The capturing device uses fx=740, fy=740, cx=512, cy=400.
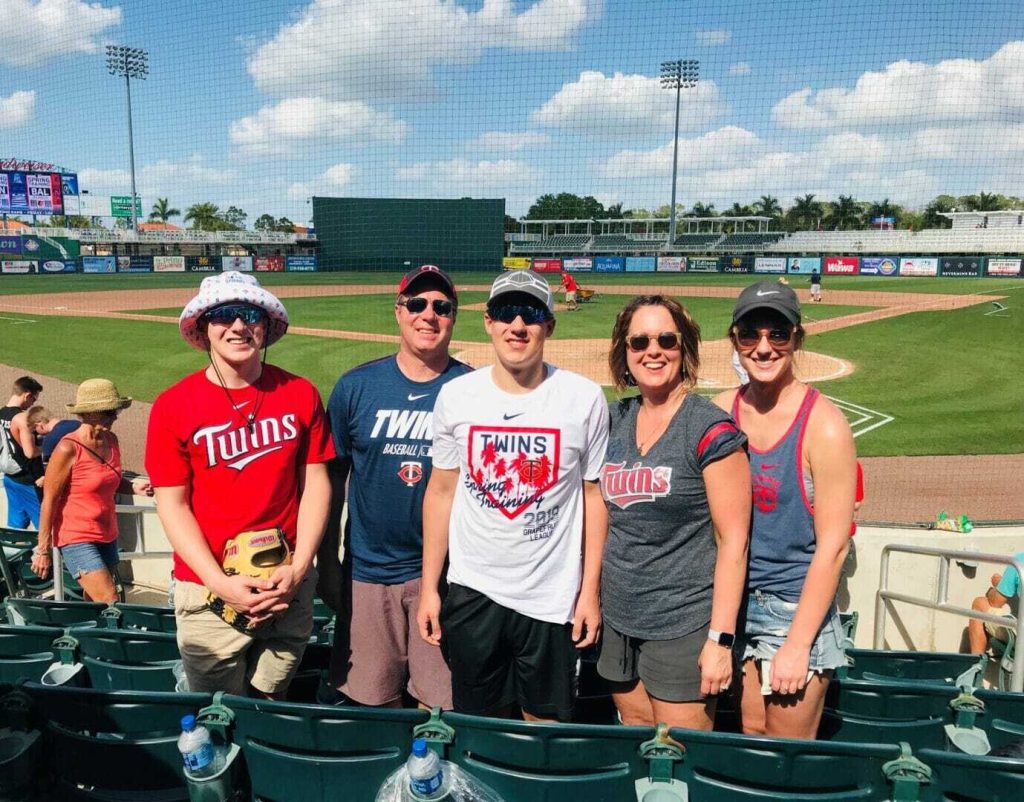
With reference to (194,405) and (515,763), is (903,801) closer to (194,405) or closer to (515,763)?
(515,763)

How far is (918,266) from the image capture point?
38.4m

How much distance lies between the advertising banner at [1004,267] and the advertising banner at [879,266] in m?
4.24

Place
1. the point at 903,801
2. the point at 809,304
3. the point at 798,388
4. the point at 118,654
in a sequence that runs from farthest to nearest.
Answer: the point at 809,304, the point at 118,654, the point at 798,388, the point at 903,801

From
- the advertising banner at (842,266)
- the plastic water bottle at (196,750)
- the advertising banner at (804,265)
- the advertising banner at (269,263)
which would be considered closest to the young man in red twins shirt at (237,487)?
the plastic water bottle at (196,750)

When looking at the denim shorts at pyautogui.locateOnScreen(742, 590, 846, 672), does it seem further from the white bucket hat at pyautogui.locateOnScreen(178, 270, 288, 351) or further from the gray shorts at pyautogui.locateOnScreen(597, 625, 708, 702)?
the white bucket hat at pyautogui.locateOnScreen(178, 270, 288, 351)

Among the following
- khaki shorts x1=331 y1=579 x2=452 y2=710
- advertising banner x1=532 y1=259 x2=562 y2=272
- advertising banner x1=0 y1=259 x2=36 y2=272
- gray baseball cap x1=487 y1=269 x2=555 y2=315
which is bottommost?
khaki shorts x1=331 y1=579 x2=452 y2=710

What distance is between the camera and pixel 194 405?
232 cm

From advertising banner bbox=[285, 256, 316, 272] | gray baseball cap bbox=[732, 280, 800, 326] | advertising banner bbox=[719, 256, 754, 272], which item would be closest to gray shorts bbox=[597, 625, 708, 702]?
gray baseball cap bbox=[732, 280, 800, 326]

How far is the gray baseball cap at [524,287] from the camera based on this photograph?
7.44 ft

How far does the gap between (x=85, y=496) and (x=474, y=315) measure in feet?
61.4

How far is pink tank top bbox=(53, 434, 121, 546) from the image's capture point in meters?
4.29

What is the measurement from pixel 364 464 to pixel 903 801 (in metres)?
1.80

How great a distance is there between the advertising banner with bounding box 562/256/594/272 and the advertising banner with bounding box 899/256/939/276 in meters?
16.4

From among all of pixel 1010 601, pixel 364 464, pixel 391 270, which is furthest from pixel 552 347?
pixel 364 464
